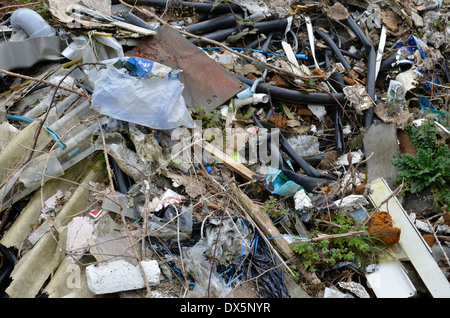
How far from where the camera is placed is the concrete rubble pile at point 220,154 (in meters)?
2.80

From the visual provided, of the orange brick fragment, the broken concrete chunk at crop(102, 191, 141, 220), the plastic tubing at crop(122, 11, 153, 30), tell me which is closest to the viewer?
the orange brick fragment

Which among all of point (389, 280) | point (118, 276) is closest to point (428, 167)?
point (389, 280)

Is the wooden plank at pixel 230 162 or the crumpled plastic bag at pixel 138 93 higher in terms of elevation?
the crumpled plastic bag at pixel 138 93

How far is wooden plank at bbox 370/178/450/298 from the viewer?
279 cm

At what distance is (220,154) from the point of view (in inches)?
135

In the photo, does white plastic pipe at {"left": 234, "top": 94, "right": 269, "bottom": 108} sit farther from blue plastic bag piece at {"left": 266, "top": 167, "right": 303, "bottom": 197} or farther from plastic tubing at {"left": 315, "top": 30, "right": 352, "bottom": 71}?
plastic tubing at {"left": 315, "top": 30, "right": 352, "bottom": 71}

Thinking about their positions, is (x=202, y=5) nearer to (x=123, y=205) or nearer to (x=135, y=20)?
(x=135, y=20)

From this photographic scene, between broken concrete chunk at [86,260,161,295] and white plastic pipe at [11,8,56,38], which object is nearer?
broken concrete chunk at [86,260,161,295]

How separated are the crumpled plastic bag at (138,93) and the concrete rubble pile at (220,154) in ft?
0.04

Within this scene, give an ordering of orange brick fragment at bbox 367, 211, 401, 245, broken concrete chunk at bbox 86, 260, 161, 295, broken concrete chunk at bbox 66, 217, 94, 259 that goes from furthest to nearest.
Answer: orange brick fragment at bbox 367, 211, 401, 245
broken concrete chunk at bbox 66, 217, 94, 259
broken concrete chunk at bbox 86, 260, 161, 295

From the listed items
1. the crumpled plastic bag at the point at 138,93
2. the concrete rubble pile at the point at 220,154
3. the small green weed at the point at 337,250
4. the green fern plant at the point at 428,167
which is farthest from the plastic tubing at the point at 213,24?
the small green weed at the point at 337,250

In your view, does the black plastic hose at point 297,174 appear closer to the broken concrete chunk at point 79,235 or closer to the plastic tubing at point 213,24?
the plastic tubing at point 213,24

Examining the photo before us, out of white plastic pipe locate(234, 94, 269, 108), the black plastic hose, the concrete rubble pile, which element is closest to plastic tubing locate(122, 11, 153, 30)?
the concrete rubble pile

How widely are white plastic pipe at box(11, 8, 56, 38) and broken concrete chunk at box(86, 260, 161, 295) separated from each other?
8.35ft
